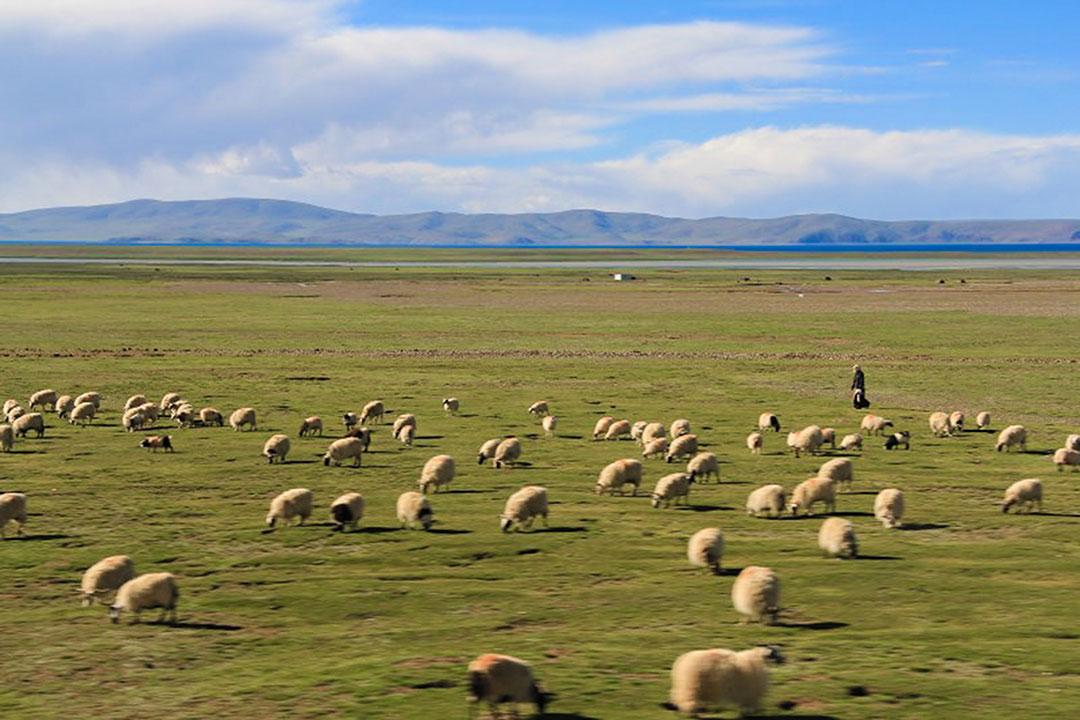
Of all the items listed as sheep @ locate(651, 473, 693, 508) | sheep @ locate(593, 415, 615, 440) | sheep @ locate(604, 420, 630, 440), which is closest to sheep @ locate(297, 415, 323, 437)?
sheep @ locate(593, 415, 615, 440)

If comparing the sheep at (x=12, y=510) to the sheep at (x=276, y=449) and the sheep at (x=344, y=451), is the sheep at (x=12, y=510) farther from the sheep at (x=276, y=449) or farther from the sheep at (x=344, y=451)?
the sheep at (x=344, y=451)

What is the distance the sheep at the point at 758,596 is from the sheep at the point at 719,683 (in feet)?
11.5

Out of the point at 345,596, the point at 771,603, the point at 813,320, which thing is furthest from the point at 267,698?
the point at 813,320

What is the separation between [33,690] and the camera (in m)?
14.3

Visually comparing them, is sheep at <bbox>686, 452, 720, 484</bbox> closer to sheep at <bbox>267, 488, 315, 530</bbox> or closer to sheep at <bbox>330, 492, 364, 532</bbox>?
sheep at <bbox>330, 492, 364, 532</bbox>

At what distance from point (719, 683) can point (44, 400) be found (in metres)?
33.9

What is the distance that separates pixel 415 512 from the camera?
75.6ft

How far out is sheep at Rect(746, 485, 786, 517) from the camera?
79.9 feet

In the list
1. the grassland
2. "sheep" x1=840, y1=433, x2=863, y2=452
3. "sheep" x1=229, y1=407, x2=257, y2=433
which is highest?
"sheep" x1=229, y1=407, x2=257, y2=433

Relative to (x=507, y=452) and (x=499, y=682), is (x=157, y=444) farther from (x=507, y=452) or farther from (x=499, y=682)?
(x=499, y=682)

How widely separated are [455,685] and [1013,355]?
52.1 m

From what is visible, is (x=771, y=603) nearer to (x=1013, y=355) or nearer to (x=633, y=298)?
(x=1013, y=355)

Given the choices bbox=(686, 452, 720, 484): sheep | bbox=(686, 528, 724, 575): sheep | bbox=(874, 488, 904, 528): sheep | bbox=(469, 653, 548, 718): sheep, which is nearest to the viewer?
bbox=(469, 653, 548, 718): sheep

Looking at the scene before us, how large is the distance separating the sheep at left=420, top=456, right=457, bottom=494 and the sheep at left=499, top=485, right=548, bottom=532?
3850mm
